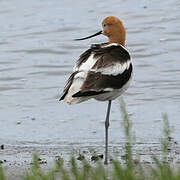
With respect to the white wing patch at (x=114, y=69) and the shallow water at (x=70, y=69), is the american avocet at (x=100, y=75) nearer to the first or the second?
the white wing patch at (x=114, y=69)

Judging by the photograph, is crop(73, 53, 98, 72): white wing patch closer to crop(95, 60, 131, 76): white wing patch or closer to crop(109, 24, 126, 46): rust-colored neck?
crop(95, 60, 131, 76): white wing patch

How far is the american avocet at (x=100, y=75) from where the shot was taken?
634 cm

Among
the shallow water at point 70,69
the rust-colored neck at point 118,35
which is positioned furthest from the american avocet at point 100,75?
the shallow water at point 70,69

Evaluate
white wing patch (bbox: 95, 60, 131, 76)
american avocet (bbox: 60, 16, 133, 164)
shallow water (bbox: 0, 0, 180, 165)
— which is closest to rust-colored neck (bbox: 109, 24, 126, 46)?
american avocet (bbox: 60, 16, 133, 164)

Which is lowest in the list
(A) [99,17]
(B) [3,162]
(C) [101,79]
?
(B) [3,162]

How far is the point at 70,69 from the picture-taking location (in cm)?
1104

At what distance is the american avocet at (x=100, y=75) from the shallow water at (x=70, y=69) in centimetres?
102

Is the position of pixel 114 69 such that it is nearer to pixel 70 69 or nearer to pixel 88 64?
pixel 88 64

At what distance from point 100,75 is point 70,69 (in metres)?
4.60

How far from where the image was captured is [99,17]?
14211 mm

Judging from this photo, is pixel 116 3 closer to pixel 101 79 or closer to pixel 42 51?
pixel 42 51

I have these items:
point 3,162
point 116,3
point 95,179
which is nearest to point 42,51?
point 116,3

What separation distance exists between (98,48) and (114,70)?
35 centimetres

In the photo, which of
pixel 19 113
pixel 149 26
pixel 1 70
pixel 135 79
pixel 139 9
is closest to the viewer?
pixel 19 113
